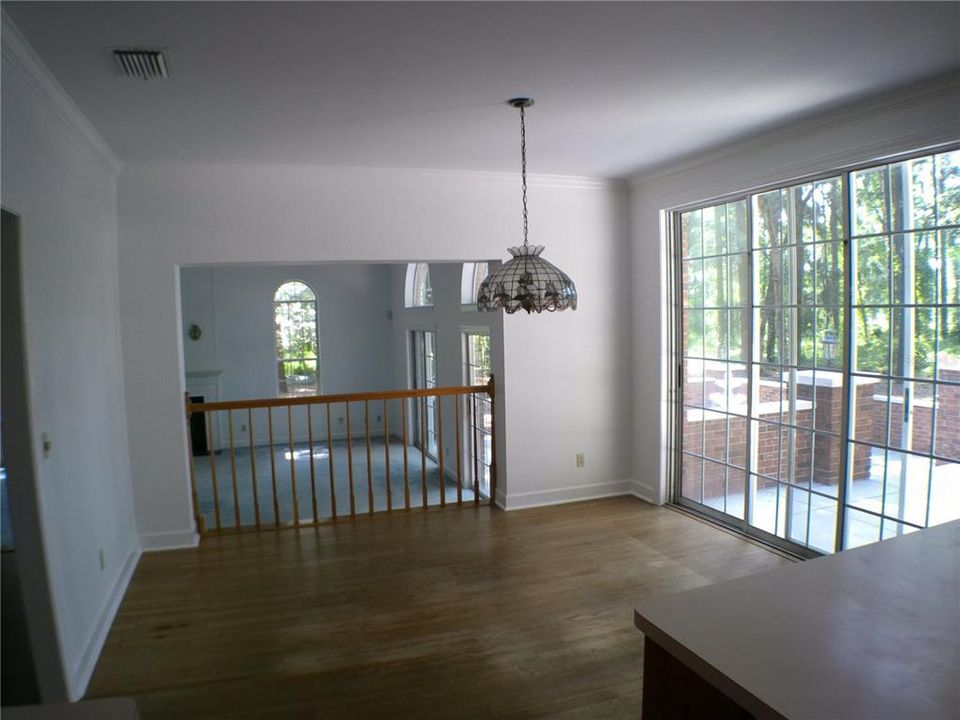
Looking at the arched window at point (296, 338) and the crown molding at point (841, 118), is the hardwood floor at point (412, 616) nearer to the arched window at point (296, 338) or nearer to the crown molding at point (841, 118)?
the crown molding at point (841, 118)

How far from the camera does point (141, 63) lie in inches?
92.3

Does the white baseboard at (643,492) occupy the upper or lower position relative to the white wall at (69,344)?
lower

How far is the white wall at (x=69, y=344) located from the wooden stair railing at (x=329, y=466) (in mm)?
872

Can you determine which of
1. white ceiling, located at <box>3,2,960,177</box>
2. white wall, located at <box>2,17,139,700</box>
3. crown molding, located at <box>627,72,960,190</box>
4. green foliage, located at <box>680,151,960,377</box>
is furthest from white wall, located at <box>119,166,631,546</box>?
crown molding, located at <box>627,72,960,190</box>

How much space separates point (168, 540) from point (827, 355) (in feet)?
14.0

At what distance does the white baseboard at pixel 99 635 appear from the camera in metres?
2.51

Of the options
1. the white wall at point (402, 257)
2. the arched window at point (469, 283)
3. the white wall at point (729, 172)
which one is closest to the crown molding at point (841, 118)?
the white wall at point (729, 172)

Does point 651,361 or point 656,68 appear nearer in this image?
point 656,68

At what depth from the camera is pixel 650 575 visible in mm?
3537

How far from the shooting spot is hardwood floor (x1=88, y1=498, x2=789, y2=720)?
249 centimetres

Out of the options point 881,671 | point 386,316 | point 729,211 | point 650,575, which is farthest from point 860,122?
point 386,316

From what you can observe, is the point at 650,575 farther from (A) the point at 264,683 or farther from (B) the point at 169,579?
(B) the point at 169,579

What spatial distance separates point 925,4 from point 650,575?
2882 millimetres

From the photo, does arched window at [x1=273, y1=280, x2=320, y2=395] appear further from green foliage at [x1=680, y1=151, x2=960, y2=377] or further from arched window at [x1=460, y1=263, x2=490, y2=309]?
green foliage at [x1=680, y1=151, x2=960, y2=377]
